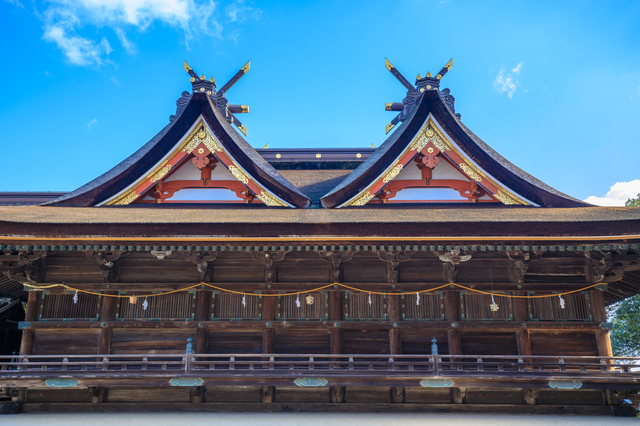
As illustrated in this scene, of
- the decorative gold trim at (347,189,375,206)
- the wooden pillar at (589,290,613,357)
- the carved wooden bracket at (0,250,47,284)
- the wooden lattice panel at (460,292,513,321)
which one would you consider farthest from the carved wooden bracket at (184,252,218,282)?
the wooden pillar at (589,290,613,357)

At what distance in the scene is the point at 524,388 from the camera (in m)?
9.30

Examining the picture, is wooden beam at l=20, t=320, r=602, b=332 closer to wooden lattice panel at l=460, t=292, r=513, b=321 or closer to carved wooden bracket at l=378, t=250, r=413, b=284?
wooden lattice panel at l=460, t=292, r=513, b=321

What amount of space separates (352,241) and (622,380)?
671 centimetres

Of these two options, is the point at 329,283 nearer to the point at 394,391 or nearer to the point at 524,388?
the point at 394,391

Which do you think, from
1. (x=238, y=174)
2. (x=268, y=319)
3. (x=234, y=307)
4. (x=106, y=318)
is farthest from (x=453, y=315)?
(x=106, y=318)

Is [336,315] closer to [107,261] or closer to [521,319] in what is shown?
[521,319]

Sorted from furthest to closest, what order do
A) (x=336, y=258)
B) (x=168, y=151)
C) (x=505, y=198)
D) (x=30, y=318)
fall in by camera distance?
1. (x=168, y=151)
2. (x=505, y=198)
3. (x=30, y=318)
4. (x=336, y=258)

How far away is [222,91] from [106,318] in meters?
8.63

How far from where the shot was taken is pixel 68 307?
1032 cm

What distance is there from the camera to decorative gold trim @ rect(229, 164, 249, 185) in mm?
11812

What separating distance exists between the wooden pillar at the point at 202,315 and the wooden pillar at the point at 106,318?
214 centimetres

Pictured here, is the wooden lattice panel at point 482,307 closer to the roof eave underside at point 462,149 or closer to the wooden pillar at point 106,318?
the roof eave underside at point 462,149

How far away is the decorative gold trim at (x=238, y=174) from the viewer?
465 inches

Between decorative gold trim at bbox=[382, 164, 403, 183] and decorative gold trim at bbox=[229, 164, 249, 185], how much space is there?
4.07m
